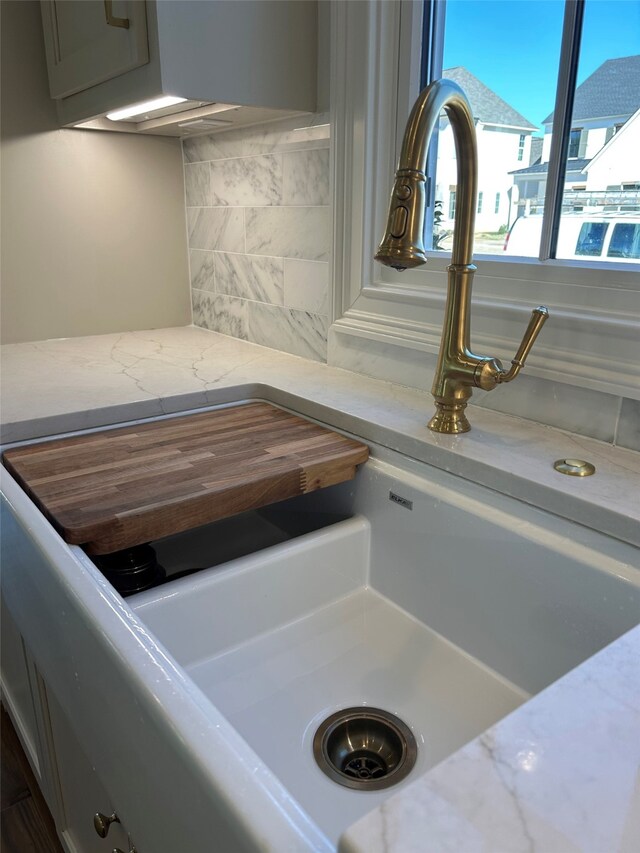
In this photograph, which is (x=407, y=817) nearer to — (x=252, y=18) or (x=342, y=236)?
(x=342, y=236)

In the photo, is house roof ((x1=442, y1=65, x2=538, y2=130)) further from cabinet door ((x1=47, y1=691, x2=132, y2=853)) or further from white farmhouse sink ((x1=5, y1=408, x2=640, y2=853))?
cabinet door ((x1=47, y1=691, x2=132, y2=853))

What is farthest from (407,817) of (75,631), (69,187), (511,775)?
(69,187)

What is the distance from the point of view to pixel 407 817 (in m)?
0.36

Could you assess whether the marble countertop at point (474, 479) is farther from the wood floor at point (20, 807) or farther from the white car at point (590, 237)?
the wood floor at point (20, 807)

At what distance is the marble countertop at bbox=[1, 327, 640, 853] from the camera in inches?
14.0

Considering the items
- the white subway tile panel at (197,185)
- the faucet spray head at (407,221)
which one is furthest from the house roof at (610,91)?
the white subway tile panel at (197,185)

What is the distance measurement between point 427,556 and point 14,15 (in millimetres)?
1493

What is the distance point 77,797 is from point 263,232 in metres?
1.18

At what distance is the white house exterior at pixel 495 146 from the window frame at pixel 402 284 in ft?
0.26

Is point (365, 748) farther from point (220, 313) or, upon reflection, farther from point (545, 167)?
point (220, 313)

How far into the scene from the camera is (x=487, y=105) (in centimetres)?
111

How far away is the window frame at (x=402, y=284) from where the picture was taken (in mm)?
925

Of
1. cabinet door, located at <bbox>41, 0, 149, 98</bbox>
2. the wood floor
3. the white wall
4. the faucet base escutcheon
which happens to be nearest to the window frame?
the faucet base escutcheon

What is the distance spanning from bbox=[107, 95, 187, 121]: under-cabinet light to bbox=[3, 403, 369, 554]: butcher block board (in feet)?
1.88
